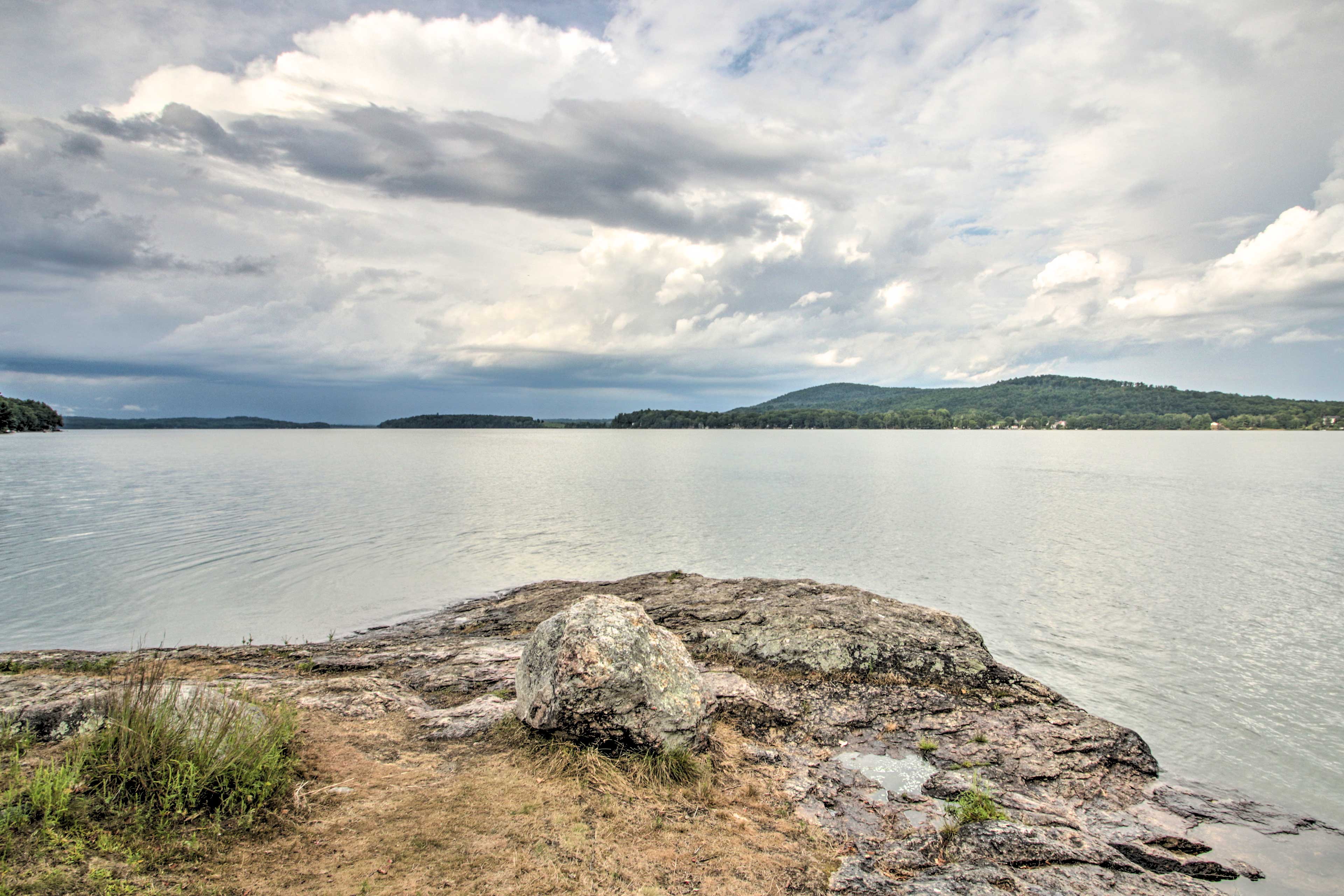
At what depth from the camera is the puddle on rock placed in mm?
8156

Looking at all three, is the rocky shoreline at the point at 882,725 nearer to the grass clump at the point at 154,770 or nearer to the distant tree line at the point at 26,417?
the grass clump at the point at 154,770

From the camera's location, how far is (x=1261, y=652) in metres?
15.1

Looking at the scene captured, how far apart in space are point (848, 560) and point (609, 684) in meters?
19.5

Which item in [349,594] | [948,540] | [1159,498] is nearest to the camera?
[349,594]

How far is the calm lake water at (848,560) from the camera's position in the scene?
13.2 m

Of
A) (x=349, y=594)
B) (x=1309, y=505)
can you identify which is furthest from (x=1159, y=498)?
(x=349, y=594)

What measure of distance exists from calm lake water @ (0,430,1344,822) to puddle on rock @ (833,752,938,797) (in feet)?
15.5

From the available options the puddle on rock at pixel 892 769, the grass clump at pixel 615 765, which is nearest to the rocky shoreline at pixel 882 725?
the puddle on rock at pixel 892 769

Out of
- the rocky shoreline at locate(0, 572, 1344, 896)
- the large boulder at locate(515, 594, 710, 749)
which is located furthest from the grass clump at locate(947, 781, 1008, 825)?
the large boulder at locate(515, 594, 710, 749)

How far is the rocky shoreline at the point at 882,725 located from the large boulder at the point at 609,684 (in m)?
0.54

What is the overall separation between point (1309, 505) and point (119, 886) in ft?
181

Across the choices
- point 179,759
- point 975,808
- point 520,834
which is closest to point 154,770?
point 179,759

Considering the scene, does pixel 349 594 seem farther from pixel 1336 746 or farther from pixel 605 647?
pixel 1336 746

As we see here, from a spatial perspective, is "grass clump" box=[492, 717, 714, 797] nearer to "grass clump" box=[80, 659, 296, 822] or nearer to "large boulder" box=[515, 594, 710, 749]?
"large boulder" box=[515, 594, 710, 749]
